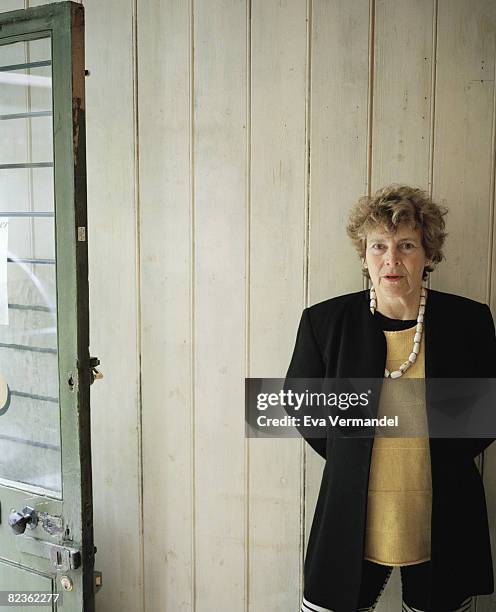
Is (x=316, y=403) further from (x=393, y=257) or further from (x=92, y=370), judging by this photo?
(x=92, y=370)

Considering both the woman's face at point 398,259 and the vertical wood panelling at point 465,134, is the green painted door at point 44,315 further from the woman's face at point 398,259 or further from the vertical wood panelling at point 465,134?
the vertical wood panelling at point 465,134

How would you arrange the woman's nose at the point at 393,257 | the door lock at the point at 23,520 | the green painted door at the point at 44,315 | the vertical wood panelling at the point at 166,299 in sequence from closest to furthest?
the woman's nose at the point at 393,257
the green painted door at the point at 44,315
the door lock at the point at 23,520
the vertical wood panelling at the point at 166,299

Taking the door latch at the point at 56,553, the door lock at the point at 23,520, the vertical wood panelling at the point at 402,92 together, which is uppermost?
the vertical wood panelling at the point at 402,92

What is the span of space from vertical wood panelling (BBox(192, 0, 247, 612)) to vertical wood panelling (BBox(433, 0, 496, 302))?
549 millimetres

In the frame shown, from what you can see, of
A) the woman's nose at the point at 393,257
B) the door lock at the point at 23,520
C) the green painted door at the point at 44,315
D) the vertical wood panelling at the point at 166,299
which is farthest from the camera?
the vertical wood panelling at the point at 166,299

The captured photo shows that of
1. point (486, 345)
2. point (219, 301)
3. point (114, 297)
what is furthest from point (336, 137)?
point (114, 297)

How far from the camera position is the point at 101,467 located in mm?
2271

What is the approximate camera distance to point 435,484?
1686 mm

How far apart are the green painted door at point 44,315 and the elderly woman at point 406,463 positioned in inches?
26.4

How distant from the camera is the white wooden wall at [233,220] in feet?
6.12

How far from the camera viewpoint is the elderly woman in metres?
1.69

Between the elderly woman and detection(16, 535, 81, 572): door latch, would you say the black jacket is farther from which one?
detection(16, 535, 81, 572): door latch

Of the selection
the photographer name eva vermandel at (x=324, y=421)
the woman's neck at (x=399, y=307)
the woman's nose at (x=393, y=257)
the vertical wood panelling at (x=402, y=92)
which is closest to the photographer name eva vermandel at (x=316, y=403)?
the photographer name eva vermandel at (x=324, y=421)

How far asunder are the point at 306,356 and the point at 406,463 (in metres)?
0.37
